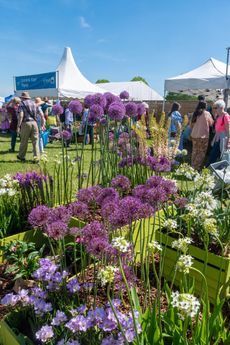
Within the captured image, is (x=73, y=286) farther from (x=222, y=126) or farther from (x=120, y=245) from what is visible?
(x=222, y=126)

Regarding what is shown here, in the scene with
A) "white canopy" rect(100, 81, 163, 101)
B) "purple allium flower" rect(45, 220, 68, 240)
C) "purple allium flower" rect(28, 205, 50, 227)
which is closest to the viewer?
"purple allium flower" rect(45, 220, 68, 240)

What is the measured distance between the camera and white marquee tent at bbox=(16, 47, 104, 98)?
12945mm

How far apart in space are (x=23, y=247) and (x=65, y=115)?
8.42 metres

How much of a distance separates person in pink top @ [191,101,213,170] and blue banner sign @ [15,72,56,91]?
855 centimetres

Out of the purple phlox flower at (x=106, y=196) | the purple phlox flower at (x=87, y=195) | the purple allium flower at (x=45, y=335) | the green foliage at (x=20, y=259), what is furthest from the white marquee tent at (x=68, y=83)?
the purple allium flower at (x=45, y=335)

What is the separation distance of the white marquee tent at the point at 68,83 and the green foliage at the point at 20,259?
1118 cm

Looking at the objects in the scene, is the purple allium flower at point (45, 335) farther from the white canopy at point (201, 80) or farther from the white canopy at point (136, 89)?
the white canopy at point (136, 89)

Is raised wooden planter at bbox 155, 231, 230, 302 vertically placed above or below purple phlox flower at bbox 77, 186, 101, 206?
below

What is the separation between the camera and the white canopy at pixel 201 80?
974cm

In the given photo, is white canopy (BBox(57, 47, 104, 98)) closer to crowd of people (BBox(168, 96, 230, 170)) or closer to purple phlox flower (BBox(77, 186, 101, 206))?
crowd of people (BBox(168, 96, 230, 170))

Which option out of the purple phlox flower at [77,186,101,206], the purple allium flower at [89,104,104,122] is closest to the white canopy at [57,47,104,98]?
the purple allium flower at [89,104,104,122]

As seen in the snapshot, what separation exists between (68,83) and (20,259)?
1283cm

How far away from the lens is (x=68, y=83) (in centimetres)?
1400

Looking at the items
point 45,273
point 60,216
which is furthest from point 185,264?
point 45,273
